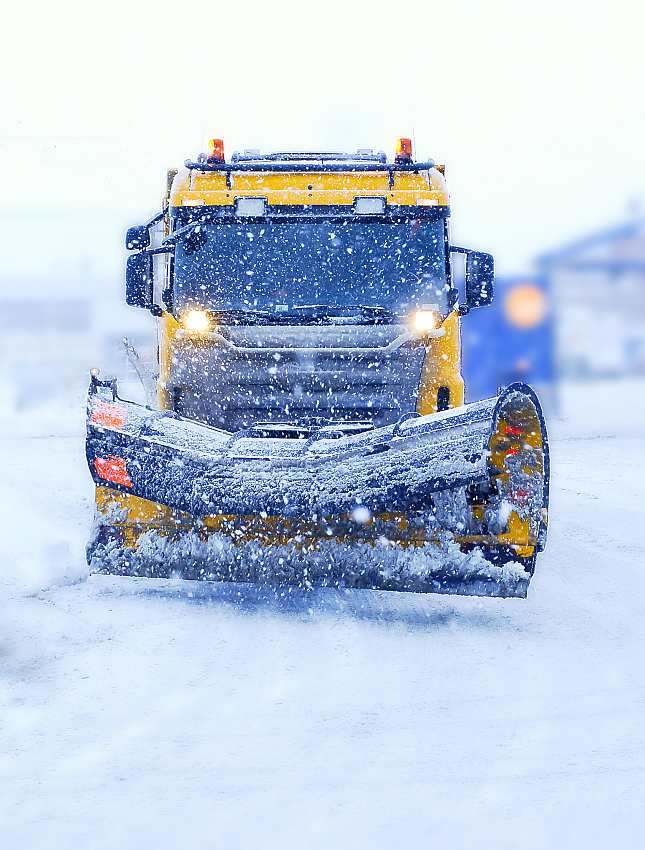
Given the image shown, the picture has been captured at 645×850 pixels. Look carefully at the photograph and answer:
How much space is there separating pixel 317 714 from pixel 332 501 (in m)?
1.53

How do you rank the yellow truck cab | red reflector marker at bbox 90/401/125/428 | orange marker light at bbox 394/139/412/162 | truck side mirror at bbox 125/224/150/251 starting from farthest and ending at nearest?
orange marker light at bbox 394/139/412/162
truck side mirror at bbox 125/224/150/251
the yellow truck cab
red reflector marker at bbox 90/401/125/428

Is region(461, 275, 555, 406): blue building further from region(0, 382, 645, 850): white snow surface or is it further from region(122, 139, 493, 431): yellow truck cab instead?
region(0, 382, 645, 850): white snow surface

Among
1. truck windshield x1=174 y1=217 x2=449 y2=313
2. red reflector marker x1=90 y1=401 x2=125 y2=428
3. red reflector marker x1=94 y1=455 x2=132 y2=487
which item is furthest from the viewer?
truck windshield x1=174 y1=217 x2=449 y2=313

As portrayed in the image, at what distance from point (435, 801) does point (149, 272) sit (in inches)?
181

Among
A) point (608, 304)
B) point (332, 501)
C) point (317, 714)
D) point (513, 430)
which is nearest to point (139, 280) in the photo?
point (332, 501)

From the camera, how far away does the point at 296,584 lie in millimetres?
5477

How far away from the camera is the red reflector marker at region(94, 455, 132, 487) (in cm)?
566

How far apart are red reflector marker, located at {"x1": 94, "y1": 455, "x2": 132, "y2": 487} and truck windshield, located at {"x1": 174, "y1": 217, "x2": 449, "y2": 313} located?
1394 millimetres

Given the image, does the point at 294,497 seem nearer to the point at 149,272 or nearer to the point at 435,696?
the point at 435,696

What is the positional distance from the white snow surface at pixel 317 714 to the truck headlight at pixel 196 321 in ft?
5.18

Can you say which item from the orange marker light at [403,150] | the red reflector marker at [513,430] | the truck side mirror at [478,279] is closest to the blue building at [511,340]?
the orange marker light at [403,150]

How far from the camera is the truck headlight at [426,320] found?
6.68 m

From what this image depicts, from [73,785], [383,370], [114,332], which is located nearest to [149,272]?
[383,370]

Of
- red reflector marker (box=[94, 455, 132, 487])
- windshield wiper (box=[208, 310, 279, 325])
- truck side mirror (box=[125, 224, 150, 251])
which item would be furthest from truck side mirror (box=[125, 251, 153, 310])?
red reflector marker (box=[94, 455, 132, 487])
